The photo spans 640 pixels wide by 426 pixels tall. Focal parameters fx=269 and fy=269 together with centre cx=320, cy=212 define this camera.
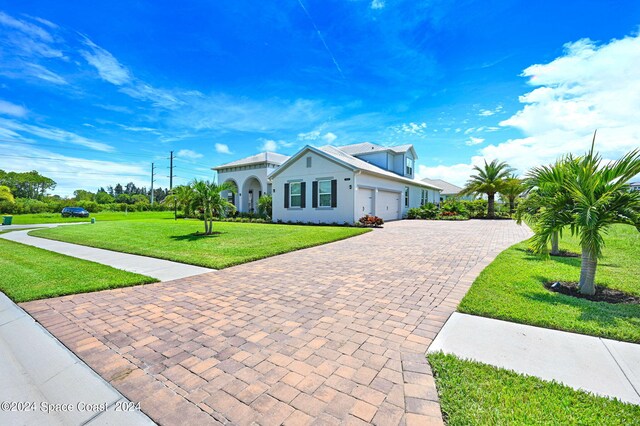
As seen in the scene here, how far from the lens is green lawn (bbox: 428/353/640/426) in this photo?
183 cm

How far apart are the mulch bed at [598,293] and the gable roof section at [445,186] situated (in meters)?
43.2

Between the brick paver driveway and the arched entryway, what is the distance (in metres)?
22.9

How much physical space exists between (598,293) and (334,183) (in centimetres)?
1454

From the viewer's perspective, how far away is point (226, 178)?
2889 centimetres

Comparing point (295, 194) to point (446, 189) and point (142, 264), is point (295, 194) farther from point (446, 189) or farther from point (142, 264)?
point (446, 189)

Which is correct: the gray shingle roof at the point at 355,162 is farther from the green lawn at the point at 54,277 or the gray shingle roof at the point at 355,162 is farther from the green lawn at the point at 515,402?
the green lawn at the point at 515,402

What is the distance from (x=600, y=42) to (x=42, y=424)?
13.0 m

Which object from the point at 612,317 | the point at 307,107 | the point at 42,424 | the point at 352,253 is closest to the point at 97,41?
the point at 307,107

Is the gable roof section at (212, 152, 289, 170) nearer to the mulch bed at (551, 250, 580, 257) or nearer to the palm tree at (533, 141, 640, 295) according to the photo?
the mulch bed at (551, 250, 580, 257)

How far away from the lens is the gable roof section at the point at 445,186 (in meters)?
45.6

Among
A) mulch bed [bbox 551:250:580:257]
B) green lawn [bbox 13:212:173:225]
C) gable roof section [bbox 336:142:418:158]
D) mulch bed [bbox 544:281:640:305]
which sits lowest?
green lawn [bbox 13:212:173:225]

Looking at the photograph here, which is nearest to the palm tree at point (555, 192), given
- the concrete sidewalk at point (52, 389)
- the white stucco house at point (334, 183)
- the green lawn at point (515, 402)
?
the green lawn at point (515, 402)

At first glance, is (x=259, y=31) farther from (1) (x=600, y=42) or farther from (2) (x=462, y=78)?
(1) (x=600, y=42)

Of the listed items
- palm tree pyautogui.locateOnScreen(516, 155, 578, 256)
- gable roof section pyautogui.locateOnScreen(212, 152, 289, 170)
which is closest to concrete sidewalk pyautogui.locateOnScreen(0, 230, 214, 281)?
palm tree pyautogui.locateOnScreen(516, 155, 578, 256)
